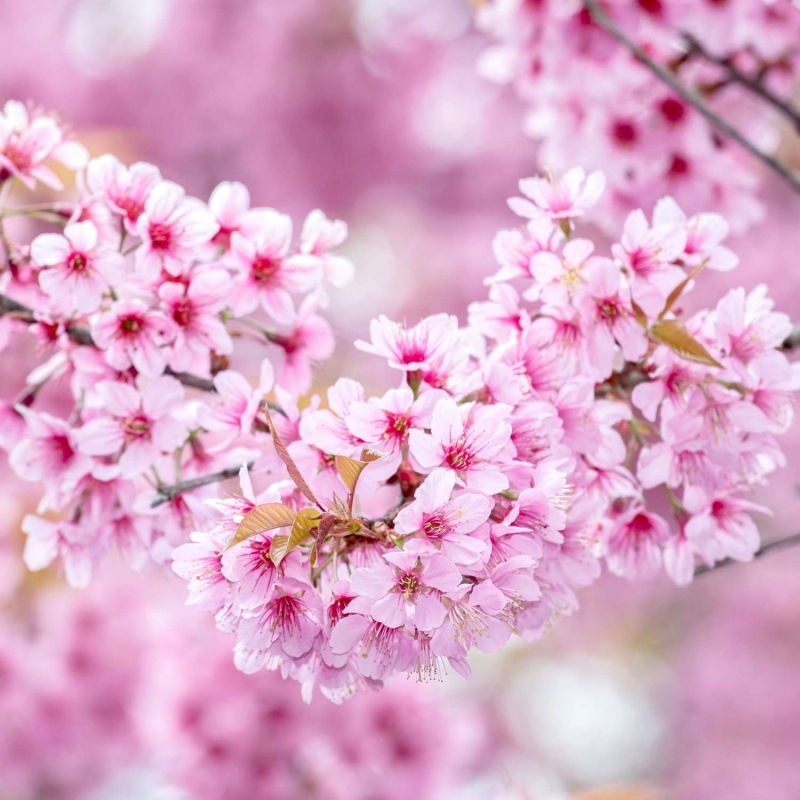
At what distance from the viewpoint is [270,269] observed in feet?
3.59

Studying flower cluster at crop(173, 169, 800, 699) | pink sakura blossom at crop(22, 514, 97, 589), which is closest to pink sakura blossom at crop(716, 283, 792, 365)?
flower cluster at crop(173, 169, 800, 699)

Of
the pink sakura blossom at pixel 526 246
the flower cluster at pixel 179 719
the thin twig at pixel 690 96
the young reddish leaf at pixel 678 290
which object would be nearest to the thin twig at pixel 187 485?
the pink sakura blossom at pixel 526 246

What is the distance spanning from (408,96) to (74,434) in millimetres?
4007

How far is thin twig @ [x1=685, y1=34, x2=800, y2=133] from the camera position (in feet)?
4.86

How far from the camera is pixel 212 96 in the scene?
438 centimetres

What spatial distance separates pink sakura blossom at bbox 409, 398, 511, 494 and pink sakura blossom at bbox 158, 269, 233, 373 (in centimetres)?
30

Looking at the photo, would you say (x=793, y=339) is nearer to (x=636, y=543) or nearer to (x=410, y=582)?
(x=636, y=543)

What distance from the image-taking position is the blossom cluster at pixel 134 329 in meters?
0.99

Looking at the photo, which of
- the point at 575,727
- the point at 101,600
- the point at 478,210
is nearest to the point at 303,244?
the point at 101,600

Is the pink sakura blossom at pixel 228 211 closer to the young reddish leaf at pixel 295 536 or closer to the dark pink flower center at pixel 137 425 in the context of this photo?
the dark pink flower center at pixel 137 425

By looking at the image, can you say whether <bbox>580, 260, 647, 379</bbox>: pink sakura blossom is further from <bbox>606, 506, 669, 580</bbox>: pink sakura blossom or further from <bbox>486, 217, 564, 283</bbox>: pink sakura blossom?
<bbox>606, 506, 669, 580</bbox>: pink sakura blossom

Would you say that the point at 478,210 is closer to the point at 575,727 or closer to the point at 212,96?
the point at 212,96

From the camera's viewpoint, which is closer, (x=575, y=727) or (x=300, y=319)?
(x=300, y=319)

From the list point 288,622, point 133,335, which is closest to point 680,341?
Answer: point 288,622
